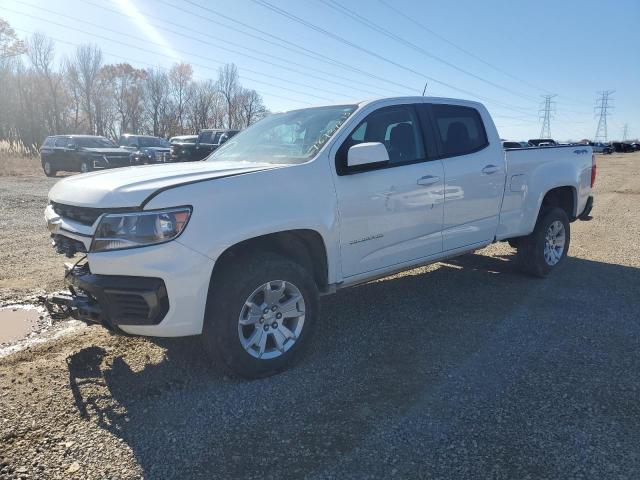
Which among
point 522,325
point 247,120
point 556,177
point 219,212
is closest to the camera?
point 219,212

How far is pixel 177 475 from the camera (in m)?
2.45

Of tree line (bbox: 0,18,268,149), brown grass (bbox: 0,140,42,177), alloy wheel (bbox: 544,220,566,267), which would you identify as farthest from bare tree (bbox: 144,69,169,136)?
alloy wheel (bbox: 544,220,566,267)

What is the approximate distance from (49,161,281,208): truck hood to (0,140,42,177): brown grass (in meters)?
20.7

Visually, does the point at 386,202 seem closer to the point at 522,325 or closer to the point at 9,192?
the point at 522,325

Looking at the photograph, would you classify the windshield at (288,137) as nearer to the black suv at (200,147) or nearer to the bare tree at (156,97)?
the black suv at (200,147)

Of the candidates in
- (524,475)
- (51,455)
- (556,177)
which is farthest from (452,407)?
(556,177)

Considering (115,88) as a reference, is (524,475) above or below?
below

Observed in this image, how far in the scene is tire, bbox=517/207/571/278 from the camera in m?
5.84

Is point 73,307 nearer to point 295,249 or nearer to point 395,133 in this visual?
point 295,249

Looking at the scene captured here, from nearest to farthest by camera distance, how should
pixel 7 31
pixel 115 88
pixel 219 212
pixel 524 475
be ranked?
pixel 524 475
pixel 219 212
pixel 7 31
pixel 115 88

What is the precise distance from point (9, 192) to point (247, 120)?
68530 mm

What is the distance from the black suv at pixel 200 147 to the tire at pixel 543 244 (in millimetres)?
17011

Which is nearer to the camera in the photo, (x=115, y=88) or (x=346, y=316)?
(x=346, y=316)

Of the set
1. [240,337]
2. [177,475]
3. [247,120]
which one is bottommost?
[177,475]
